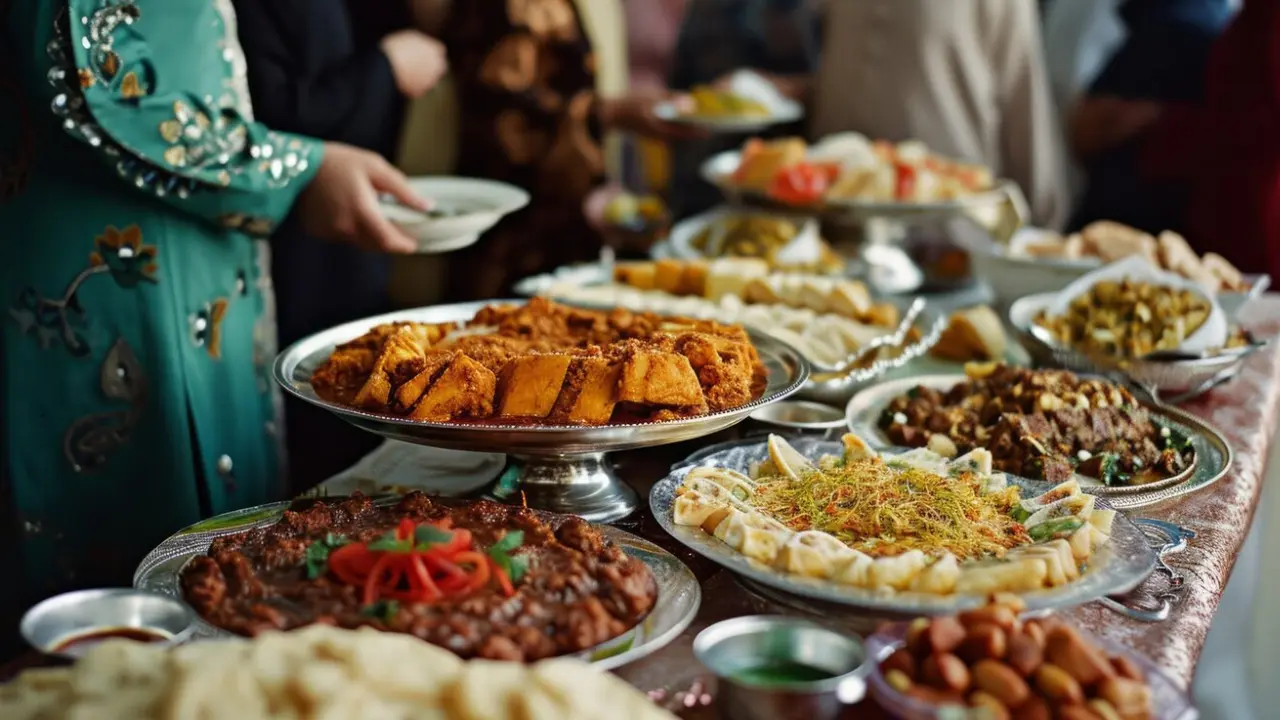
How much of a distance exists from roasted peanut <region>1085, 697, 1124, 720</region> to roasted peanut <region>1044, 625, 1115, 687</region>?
0.02 metres

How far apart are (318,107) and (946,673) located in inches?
88.8

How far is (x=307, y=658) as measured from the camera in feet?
3.17

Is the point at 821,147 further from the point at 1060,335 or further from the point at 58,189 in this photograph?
the point at 58,189

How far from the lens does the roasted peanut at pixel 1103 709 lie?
3.34 feet

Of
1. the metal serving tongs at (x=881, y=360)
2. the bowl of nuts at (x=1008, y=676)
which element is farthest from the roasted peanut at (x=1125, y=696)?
the metal serving tongs at (x=881, y=360)

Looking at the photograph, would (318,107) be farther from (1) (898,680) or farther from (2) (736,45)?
(2) (736,45)

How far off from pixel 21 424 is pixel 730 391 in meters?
1.33

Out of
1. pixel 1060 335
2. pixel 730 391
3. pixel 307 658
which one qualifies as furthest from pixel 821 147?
pixel 307 658

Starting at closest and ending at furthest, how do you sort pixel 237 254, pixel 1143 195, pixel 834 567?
pixel 834 567 < pixel 237 254 < pixel 1143 195

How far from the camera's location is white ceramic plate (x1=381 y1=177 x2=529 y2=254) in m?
2.05

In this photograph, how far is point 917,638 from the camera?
3.58ft

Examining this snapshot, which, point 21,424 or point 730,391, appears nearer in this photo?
point 730,391

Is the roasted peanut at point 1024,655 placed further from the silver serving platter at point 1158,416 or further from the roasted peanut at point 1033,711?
the silver serving platter at point 1158,416

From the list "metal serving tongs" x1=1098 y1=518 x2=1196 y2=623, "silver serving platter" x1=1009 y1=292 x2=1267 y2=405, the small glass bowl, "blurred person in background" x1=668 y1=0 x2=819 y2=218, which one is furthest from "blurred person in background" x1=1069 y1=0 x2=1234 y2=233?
the small glass bowl
